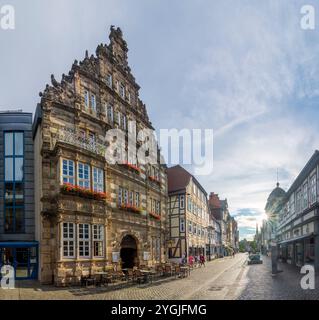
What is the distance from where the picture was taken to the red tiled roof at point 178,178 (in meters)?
46.3

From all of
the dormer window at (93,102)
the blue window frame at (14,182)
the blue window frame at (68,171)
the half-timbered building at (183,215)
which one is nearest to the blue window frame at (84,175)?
the blue window frame at (68,171)

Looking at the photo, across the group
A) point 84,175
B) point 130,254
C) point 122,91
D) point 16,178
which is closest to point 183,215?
point 130,254

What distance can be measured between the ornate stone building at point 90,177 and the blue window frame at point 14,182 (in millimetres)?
2074

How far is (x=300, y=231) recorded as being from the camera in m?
30.3

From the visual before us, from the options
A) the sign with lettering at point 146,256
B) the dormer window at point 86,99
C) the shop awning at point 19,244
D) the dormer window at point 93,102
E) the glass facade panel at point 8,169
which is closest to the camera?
the shop awning at point 19,244

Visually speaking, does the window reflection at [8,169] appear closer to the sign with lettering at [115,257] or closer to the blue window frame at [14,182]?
the blue window frame at [14,182]

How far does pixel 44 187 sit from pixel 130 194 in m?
8.55

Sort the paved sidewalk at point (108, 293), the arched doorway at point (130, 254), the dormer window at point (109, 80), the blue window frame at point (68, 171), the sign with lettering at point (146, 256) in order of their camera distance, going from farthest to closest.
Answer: the sign with lettering at point (146, 256), the arched doorway at point (130, 254), the dormer window at point (109, 80), the blue window frame at point (68, 171), the paved sidewalk at point (108, 293)

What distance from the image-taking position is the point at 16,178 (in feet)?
81.2

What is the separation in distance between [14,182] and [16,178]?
307mm

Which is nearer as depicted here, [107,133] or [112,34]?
[107,133]

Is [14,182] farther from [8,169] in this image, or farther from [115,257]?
[115,257]

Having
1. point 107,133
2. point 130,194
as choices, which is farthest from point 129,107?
point 130,194

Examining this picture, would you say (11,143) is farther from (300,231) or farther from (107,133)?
(300,231)
